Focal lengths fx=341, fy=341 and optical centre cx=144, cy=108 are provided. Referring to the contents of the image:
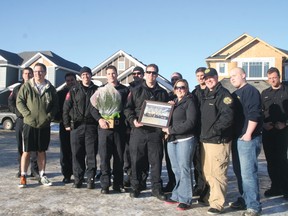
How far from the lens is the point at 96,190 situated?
630 cm

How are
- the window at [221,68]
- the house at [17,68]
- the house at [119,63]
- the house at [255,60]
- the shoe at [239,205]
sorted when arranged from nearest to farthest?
the shoe at [239,205], the house at [255,60], the window at [221,68], the house at [119,63], the house at [17,68]

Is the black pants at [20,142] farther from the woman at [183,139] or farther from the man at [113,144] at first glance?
the woman at [183,139]

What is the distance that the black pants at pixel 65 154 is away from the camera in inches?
277

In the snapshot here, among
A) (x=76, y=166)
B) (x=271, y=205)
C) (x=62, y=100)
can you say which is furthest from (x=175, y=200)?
(x=62, y=100)

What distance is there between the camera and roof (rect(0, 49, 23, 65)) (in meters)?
37.3

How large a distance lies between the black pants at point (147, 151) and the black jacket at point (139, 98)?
0.27 metres

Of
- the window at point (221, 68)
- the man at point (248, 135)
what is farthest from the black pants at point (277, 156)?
the window at point (221, 68)

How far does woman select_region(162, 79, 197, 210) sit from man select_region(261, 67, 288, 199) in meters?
1.54

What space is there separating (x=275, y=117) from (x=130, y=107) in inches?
98.4

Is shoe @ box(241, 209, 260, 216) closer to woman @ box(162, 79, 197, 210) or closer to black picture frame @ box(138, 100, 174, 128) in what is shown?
woman @ box(162, 79, 197, 210)

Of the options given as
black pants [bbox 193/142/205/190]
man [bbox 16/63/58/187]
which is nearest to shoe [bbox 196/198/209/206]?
black pants [bbox 193/142/205/190]

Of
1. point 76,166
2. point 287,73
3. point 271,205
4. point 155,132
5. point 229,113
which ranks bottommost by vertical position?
point 271,205

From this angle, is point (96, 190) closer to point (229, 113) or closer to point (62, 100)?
point (62, 100)

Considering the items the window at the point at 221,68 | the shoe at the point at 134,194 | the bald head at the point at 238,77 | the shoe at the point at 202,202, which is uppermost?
the window at the point at 221,68
